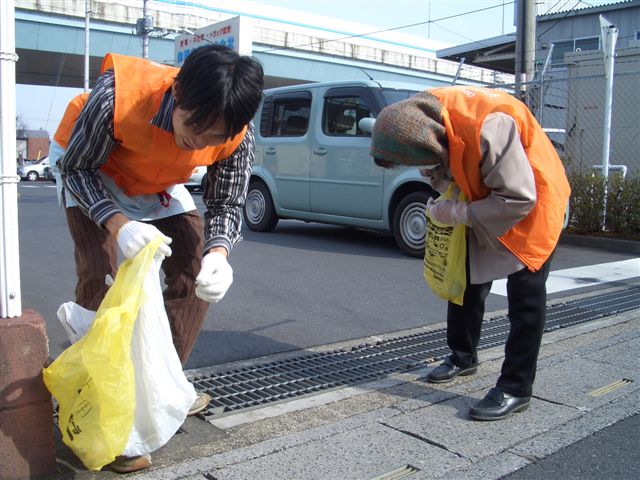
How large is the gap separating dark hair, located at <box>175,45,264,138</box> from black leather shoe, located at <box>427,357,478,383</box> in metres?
1.80

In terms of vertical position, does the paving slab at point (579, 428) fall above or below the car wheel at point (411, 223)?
below

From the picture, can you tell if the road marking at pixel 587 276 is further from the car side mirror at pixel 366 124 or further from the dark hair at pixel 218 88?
the dark hair at pixel 218 88

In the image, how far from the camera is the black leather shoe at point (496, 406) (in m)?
2.87

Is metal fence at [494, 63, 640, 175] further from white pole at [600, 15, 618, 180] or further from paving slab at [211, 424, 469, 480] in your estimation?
paving slab at [211, 424, 469, 480]

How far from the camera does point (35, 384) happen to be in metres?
2.17

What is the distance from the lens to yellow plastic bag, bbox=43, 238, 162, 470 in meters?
1.98

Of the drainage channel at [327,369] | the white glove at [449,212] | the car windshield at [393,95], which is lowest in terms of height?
the drainage channel at [327,369]

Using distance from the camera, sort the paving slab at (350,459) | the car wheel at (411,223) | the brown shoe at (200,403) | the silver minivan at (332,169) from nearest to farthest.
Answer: the paving slab at (350,459), the brown shoe at (200,403), the car wheel at (411,223), the silver minivan at (332,169)

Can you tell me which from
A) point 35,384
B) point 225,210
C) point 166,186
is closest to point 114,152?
point 166,186

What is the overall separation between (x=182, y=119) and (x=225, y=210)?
57 centimetres

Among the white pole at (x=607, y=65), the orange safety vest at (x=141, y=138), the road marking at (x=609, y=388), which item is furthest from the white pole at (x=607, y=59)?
the orange safety vest at (x=141, y=138)

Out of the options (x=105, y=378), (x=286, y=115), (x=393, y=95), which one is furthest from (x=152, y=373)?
(x=286, y=115)

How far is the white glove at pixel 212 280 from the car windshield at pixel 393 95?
5390 millimetres

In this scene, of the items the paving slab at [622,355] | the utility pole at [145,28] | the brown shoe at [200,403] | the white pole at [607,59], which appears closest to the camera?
the brown shoe at [200,403]
